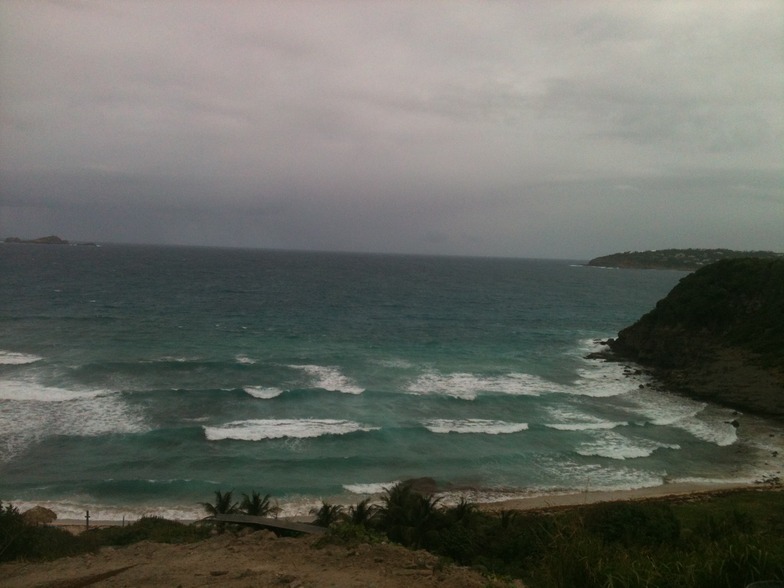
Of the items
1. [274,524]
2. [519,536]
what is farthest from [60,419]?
[519,536]

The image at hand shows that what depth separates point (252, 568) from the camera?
1035cm

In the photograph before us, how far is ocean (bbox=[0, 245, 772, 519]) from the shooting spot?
25.0 metres

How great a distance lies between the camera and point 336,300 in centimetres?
8938

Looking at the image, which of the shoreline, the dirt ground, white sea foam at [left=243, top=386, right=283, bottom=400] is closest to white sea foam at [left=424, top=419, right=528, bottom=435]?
the shoreline

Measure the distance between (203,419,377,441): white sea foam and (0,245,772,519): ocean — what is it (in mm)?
145

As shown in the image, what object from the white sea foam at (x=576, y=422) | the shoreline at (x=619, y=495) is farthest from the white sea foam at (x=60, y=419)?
the white sea foam at (x=576, y=422)

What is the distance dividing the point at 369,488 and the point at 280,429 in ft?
27.6

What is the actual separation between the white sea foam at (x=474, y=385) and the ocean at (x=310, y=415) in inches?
9.9

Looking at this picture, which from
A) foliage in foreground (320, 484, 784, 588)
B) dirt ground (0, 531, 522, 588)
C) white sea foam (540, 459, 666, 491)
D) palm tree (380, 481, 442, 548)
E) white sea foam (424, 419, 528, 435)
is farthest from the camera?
white sea foam (424, 419, 528, 435)

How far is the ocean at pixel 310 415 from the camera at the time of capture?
2497cm

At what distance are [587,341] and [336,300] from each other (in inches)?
1679

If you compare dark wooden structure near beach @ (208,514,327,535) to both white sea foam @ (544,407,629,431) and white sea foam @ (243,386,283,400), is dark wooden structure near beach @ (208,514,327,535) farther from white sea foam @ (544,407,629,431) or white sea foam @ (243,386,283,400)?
white sea foam @ (544,407,629,431)

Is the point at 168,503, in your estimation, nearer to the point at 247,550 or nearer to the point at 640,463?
the point at 247,550

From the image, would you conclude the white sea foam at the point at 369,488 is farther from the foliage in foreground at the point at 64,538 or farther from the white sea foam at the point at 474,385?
the white sea foam at the point at 474,385
